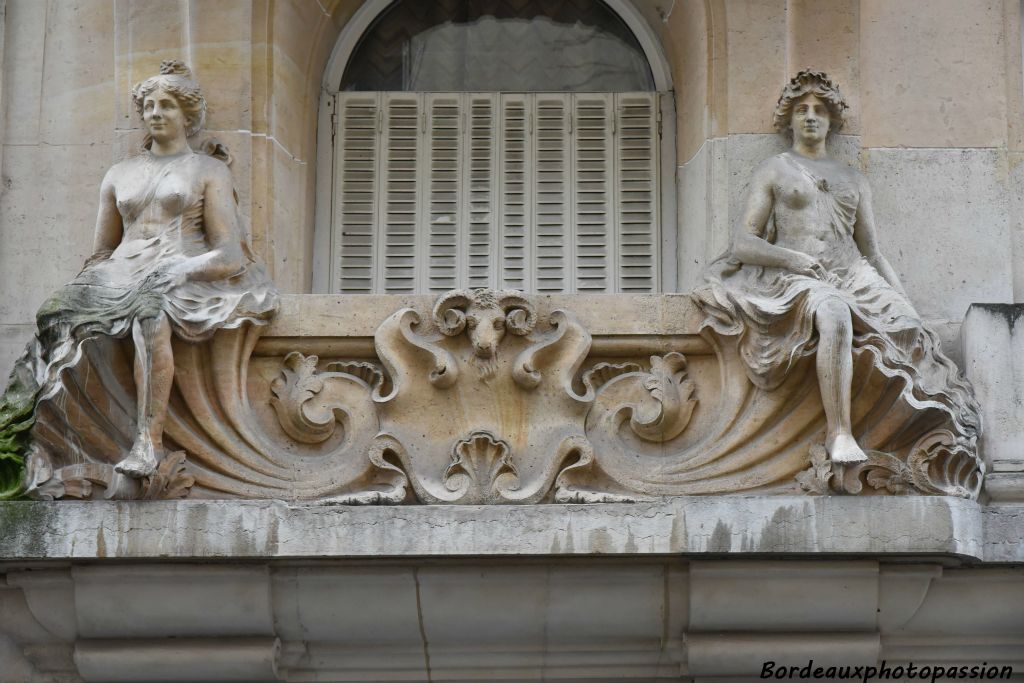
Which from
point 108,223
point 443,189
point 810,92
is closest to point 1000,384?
point 810,92

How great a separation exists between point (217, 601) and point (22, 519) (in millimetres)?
1031

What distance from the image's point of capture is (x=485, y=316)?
11984 millimetres

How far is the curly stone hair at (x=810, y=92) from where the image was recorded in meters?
12.6

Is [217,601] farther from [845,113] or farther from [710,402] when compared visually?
[845,113]

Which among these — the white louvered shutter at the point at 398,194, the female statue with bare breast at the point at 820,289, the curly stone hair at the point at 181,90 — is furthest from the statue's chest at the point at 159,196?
the female statue with bare breast at the point at 820,289

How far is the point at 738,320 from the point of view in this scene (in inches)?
471

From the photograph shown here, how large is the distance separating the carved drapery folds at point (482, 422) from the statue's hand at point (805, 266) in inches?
20.4

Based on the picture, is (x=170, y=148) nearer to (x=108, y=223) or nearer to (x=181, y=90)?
(x=181, y=90)

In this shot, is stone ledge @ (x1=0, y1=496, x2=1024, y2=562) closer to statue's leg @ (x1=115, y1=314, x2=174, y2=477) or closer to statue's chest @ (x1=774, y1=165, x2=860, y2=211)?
statue's leg @ (x1=115, y1=314, x2=174, y2=477)

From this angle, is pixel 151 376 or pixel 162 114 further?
pixel 162 114

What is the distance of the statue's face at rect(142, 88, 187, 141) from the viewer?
1252cm

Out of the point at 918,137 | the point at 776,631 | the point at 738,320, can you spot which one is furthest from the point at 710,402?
the point at 918,137

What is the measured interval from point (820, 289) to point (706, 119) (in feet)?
5.14

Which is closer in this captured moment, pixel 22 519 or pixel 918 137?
pixel 22 519
